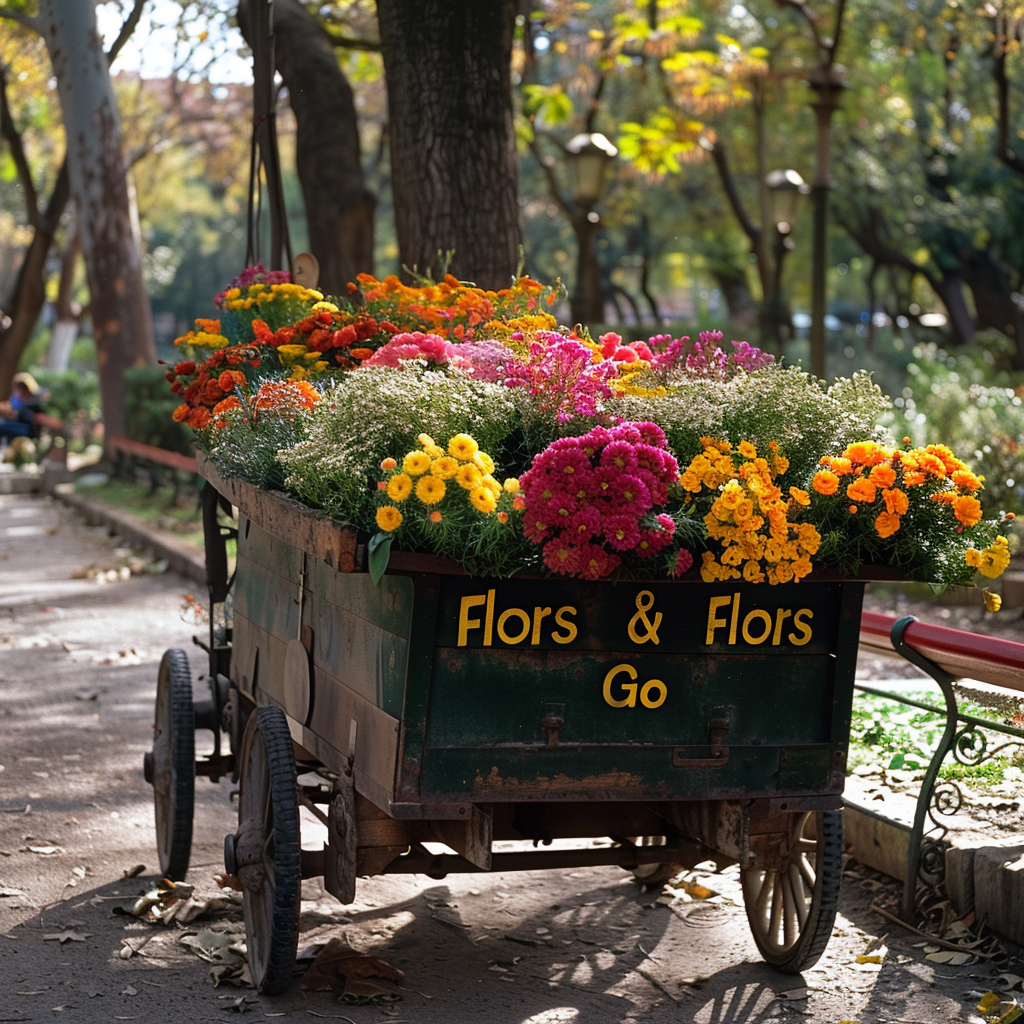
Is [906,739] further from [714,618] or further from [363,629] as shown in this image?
[363,629]

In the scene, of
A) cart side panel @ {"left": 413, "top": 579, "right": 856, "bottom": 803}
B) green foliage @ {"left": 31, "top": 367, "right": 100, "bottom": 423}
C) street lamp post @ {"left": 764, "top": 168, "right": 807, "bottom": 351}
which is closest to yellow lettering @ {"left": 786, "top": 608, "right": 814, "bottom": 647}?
cart side panel @ {"left": 413, "top": 579, "right": 856, "bottom": 803}

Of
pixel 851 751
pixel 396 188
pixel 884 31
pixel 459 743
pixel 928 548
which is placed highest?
pixel 884 31

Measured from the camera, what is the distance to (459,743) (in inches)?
128

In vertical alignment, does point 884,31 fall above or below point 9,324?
above

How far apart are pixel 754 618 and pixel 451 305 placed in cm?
195

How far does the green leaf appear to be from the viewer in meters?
2.90

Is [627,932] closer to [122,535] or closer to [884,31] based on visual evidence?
[122,535]

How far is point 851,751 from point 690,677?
7.94ft

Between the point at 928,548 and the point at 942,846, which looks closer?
the point at 928,548

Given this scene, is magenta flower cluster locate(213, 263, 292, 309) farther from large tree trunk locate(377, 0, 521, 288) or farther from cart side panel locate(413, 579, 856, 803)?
cart side panel locate(413, 579, 856, 803)

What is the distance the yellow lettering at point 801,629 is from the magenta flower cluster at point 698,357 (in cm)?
76

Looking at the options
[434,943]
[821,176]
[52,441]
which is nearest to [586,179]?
[821,176]

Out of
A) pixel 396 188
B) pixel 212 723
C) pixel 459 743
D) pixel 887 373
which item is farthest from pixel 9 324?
pixel 459 743

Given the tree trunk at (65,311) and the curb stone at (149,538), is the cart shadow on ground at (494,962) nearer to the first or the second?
the curb stone at (149,538)
